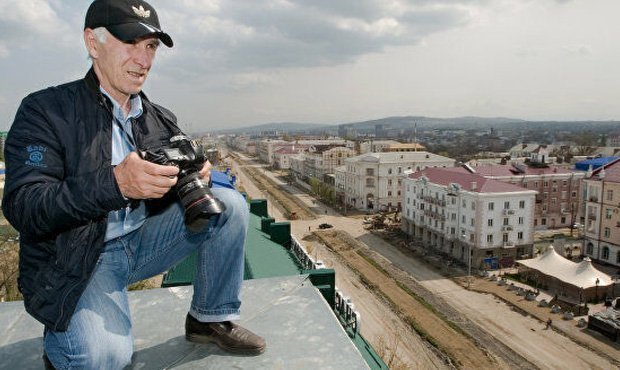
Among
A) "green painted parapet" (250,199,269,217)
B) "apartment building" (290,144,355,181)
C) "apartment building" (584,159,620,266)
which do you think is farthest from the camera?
"apartment building" (290,144,355,181)

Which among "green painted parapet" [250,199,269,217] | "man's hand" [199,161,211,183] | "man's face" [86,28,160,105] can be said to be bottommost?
"green painted parapet" [250,199,269,217]

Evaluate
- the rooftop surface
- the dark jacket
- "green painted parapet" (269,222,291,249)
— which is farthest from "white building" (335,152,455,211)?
the dark jacket

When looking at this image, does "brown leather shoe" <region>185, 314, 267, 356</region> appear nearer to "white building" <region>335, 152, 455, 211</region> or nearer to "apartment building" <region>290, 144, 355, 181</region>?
"white building" <region>335, 152, 455, 211</region>

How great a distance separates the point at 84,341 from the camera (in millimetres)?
2400

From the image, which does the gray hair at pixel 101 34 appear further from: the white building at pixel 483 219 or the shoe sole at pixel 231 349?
the white building at pixel 483 219

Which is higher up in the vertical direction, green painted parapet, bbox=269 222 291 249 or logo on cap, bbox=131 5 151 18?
logo on cap, bbox=131 5 151 18

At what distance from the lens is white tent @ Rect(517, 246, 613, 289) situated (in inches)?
906

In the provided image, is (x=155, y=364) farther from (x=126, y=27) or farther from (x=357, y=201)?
(x=357, y=201)

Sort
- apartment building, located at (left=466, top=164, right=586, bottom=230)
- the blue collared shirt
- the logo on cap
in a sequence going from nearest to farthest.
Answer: the logo on cap
the blue collared shirt
apartment building, located at (left=466, top=164, right=586, bottom=230)

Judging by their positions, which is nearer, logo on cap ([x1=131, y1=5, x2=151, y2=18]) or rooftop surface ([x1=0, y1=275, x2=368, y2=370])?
logo on cap ([x1=131, y1=5, x2=151, y2=18])

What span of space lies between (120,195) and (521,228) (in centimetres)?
3213

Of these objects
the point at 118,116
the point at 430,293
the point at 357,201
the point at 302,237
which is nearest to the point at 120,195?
the point at 118,116

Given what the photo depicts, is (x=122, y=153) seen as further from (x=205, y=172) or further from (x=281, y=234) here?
(x=281, y=234)

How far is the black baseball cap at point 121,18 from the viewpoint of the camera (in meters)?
2.43
